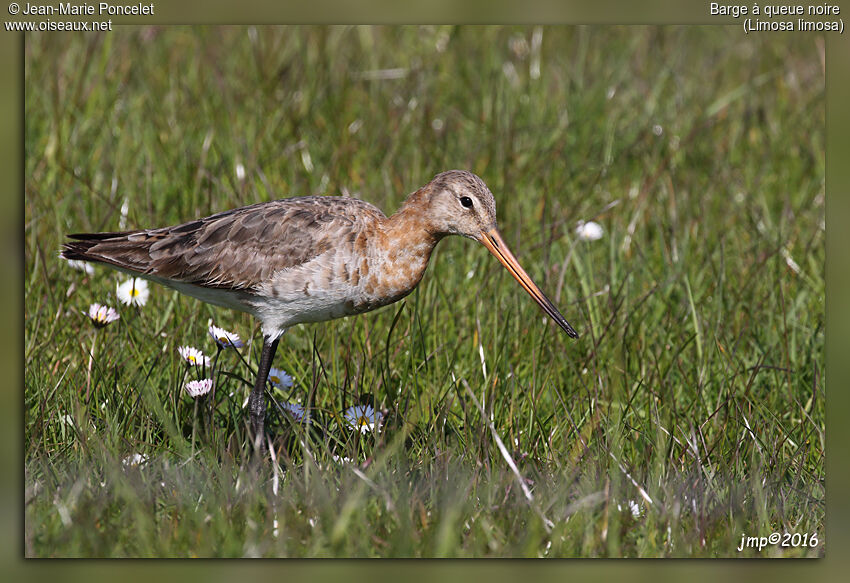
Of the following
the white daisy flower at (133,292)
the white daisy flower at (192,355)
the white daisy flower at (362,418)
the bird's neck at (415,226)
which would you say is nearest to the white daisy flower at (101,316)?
the white daisy flower at (192,355)

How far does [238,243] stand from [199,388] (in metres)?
0.83

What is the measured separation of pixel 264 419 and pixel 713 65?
233 inches

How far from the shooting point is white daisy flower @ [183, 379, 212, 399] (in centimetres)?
574

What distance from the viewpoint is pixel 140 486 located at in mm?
4891

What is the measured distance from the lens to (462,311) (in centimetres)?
688

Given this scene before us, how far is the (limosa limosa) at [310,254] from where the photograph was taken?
558cm

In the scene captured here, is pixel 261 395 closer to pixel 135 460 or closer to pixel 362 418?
pixel 362 418

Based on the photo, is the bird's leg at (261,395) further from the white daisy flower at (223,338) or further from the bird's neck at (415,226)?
Result: the bird's neck at (415,226)

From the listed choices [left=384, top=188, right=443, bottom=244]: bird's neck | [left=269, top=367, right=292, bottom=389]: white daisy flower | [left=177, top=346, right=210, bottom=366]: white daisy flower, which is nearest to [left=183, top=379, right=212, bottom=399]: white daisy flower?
[left=177, top=346, right=210, bottom=366]: white daisy flower

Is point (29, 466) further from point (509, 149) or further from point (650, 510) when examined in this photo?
point (509, 149)

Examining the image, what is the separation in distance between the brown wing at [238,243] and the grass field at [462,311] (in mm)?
543

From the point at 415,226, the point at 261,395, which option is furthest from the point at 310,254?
the point at 261,395

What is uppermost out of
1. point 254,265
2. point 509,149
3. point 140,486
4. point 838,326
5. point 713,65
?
point 713,65

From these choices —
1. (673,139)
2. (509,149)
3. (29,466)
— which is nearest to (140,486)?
(29,466)
